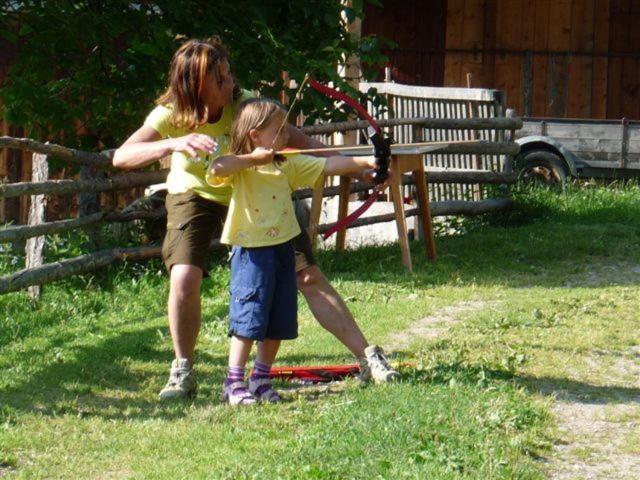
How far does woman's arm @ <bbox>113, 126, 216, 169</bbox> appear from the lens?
5312mm

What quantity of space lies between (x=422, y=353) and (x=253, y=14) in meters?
3.41

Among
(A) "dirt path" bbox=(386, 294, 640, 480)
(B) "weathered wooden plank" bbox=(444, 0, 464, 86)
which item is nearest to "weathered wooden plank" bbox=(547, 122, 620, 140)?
(B) "weathered wooden plank" bbox=(444, 0, 464, 86)

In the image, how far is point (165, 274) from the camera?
10.1 metres

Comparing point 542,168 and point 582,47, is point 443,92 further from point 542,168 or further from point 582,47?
point 582,47

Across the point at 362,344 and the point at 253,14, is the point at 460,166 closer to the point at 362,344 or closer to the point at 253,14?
the point at 253,14

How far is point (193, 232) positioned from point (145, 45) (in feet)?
9.99

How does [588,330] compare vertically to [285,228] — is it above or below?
below

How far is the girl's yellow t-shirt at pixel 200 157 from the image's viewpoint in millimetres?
5848

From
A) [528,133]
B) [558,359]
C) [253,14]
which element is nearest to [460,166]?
[528,133]

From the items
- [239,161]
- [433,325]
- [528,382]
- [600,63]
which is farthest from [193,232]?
[600,63]

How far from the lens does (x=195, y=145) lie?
530 centimetres

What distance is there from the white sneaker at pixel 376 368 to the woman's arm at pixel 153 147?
4.52ft

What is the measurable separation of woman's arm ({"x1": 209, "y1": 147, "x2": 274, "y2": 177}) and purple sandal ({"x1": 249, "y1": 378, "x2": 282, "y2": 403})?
1054 mm

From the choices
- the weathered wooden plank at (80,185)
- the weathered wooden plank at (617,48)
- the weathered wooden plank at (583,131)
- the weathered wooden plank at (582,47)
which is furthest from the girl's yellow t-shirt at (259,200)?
the weathered wooden plank at (617,48)
